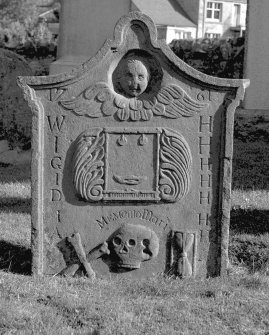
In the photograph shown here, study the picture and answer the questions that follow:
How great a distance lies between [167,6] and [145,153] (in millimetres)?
29737

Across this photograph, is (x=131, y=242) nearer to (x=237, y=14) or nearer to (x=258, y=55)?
(x=258, y=55)

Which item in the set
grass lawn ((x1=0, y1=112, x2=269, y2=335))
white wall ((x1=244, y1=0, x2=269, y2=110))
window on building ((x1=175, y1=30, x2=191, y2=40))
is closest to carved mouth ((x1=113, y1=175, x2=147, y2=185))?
grass lawn ((x1=0, y1=112, x2=269, y2=335))

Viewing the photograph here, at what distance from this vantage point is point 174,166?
5297mm

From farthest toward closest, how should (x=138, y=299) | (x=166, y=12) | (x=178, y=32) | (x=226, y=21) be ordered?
1. (x=226, y=21)
2. (x=178, y=32)
3. (x=166, y=12)
4. (x=138, y=299)

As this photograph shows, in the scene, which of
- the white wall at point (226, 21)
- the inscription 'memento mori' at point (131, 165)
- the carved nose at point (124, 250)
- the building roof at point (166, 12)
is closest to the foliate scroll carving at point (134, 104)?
the inscription 'memento mori' at point (131, 165)

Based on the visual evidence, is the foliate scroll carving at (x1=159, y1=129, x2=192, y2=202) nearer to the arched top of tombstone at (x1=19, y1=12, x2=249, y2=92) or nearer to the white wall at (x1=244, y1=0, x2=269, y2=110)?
the arched top of tombstone at (x1=19, y1=12, x2=249, y2=92)

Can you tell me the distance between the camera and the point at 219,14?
38844 millimetres

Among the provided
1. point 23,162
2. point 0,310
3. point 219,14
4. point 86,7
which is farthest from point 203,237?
point 219,14

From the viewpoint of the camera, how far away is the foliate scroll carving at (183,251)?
5371mm

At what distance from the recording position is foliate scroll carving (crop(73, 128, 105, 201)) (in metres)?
5.21

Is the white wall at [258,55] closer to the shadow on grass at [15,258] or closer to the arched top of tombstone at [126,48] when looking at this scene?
the arched top of tombstone at [126,48]

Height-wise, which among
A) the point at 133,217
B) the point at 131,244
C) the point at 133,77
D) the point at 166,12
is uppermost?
the point at 166,12

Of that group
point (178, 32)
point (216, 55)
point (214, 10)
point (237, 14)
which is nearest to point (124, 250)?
point (216, 55)

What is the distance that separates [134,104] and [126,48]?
414mm
